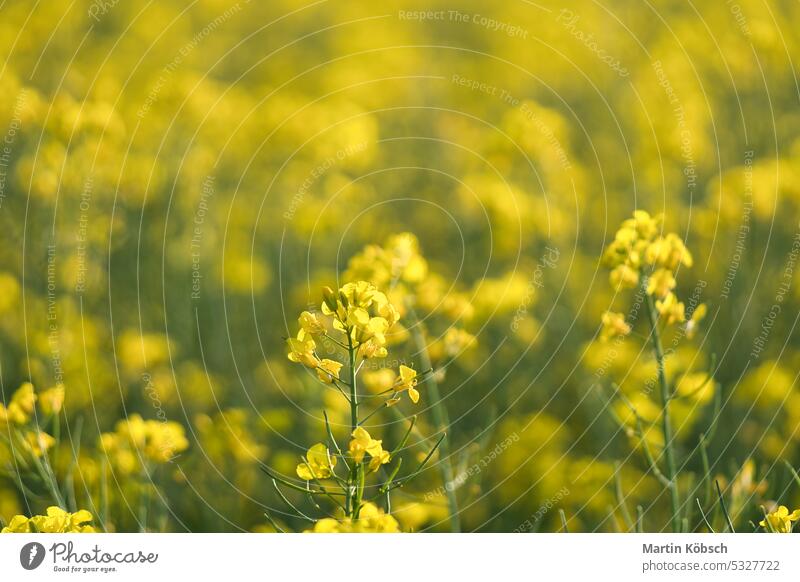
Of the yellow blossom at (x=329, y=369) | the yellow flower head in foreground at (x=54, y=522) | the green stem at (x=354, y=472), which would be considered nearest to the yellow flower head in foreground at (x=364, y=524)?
the green stem at (x=354, y=472)

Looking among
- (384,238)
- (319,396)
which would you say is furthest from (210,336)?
(384,238)

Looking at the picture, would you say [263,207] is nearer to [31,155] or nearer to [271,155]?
[271,155]

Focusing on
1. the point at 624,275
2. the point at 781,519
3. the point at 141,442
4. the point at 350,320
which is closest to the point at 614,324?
the point at 624,275

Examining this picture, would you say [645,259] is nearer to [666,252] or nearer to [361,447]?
[666,252]

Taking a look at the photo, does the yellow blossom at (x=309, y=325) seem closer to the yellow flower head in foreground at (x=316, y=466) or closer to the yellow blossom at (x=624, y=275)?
the yellow flower head in foreground at (x=316, y=466)

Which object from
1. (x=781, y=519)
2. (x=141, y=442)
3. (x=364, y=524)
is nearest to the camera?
(x=364, y=524)

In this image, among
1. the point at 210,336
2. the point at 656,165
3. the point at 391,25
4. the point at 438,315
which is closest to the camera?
the point at 438,315
